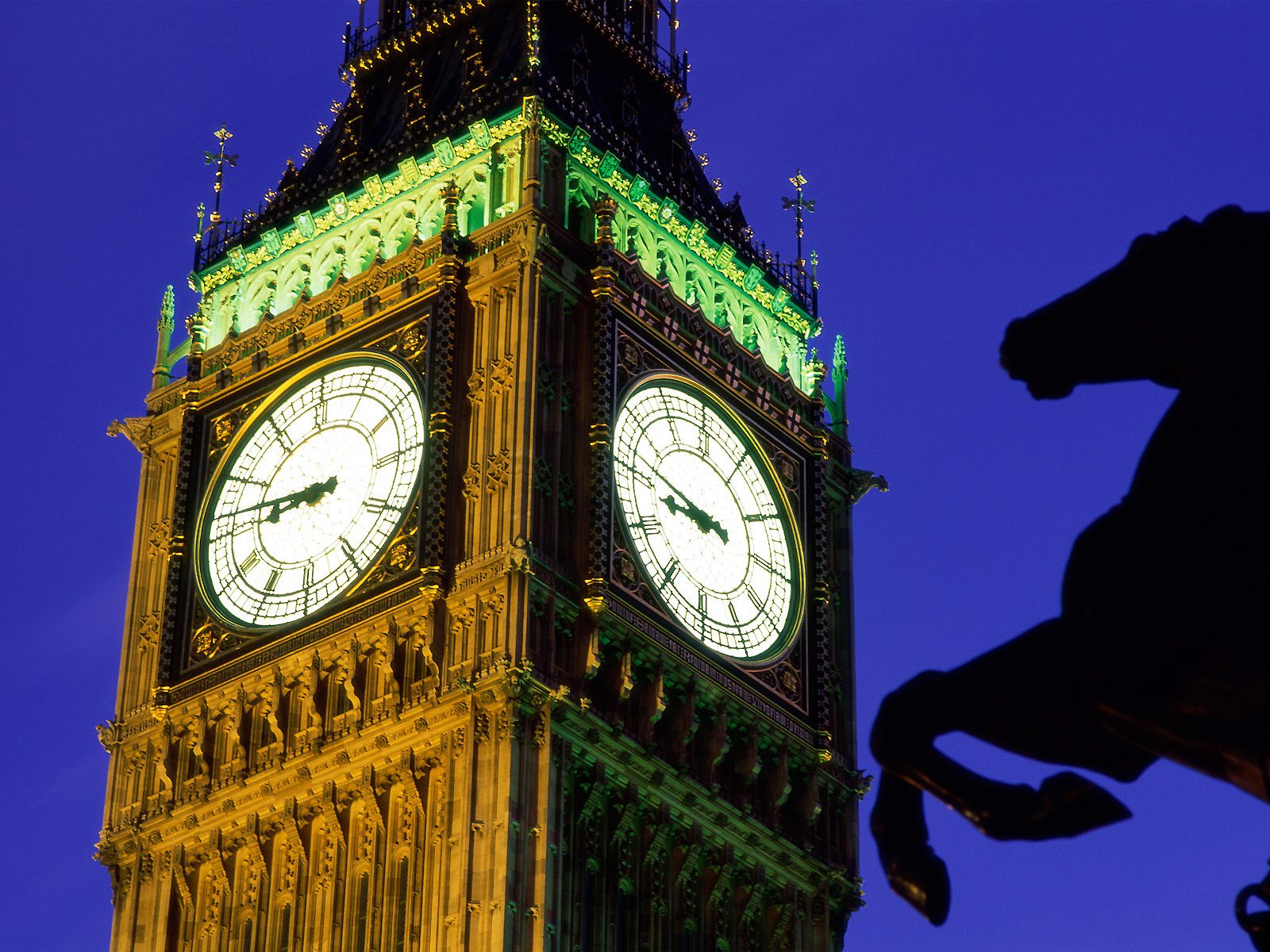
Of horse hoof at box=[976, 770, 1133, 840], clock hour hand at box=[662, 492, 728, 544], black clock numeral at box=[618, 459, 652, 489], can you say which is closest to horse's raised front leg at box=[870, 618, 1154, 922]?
horse hoof at box=[976, 770, 1133, 840]

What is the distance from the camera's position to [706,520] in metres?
49.8

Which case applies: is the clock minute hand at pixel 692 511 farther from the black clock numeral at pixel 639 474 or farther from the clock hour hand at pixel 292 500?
the clock hour hand at pixel 292 500

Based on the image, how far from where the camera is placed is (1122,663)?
29.6 feet

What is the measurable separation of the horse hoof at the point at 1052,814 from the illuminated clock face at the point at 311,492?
38.9 metres

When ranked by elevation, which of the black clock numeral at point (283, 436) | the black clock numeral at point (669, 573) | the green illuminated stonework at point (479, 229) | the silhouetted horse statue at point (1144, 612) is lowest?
the silhouetted horse statue at point (1144, 612)

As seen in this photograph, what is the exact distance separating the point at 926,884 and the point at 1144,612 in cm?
104

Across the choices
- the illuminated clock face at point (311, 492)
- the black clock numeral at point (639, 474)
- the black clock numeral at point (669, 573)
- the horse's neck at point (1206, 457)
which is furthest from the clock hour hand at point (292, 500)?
the horse's neck at point (1206, 457)

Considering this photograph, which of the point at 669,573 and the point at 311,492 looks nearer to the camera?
the point at 669,573

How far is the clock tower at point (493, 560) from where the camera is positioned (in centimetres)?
4566

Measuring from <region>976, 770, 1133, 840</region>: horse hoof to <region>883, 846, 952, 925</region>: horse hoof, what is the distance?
0.77ft

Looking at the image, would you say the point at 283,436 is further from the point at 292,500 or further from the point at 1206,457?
the point at 1206,457

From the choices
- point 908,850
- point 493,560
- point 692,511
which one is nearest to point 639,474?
point 692,511

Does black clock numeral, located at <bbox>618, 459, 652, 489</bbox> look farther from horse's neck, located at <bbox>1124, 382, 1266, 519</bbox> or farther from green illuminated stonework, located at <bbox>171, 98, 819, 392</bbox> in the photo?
horse's neck, located at <bbox>1124, 382, 1266, 519</bbox>

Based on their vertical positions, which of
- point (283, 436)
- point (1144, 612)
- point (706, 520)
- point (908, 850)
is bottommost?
point (908, 850)
